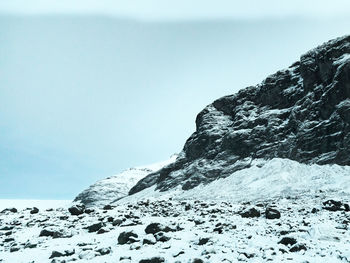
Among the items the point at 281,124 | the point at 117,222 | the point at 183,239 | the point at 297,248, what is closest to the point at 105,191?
the point at 281,124

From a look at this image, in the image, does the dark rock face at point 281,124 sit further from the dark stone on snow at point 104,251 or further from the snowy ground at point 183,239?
the dark stone on snow at point 104,251


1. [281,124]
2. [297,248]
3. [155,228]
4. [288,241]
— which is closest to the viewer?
[297,248]

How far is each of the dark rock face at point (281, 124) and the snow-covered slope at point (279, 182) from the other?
4.67 m

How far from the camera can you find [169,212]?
30.1 m

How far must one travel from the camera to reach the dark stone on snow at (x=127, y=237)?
57.7 feet

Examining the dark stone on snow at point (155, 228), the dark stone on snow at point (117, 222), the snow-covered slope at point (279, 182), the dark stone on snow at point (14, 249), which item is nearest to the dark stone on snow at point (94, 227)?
the dark stone on snow at point (117, 222)

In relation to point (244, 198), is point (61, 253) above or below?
below

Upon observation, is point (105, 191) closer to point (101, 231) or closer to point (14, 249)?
point (101, 231)

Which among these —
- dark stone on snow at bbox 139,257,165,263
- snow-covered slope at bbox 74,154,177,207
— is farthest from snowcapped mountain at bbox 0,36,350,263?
snow-covered slope at bbox 74,154,177,207

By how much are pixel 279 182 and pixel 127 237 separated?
39.5m

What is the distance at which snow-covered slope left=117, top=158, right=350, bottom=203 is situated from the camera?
149 feet

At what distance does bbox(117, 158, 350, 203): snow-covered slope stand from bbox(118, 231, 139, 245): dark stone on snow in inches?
1117

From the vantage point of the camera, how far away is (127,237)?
58.7 ft

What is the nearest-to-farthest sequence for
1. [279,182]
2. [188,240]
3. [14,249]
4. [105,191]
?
[188,240], [14,249], [279,182], [105,191]
